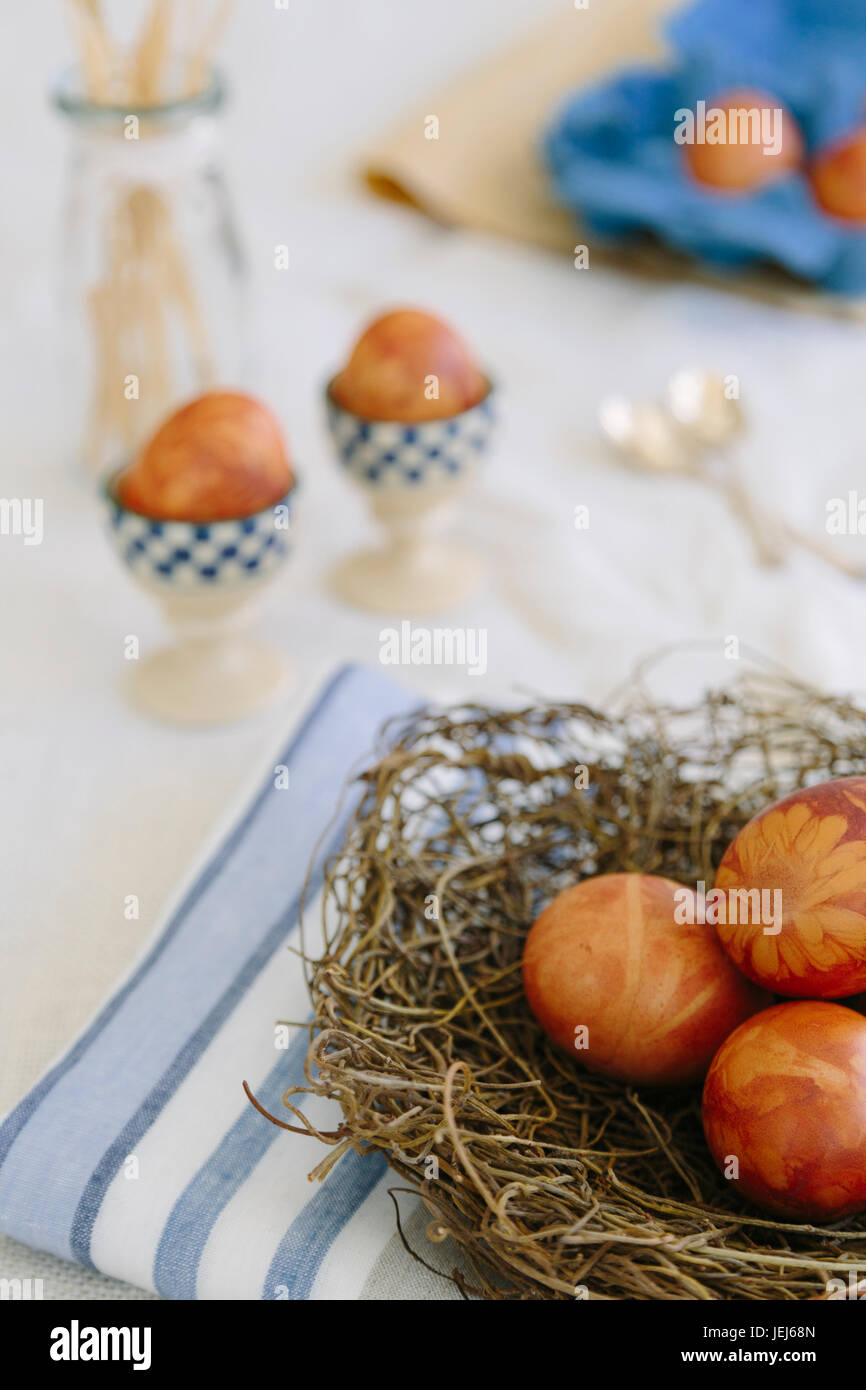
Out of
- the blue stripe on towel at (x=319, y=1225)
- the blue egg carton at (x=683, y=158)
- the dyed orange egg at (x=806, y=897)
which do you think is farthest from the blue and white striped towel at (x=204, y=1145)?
the blue egg carton at (x=683, y=158)

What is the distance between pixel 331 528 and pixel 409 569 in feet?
0.26

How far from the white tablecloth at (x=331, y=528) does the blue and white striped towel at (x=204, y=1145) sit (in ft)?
0.12

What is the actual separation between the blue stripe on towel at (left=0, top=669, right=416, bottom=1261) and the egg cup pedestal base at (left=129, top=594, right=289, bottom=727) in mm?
102

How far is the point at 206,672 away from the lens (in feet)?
2.29

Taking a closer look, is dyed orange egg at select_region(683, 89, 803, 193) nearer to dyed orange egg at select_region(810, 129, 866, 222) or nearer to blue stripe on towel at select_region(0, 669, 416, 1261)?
dyed orange egg at select_region(810, 129, 866, 222)

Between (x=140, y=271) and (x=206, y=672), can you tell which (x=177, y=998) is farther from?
(x=140, y=271)

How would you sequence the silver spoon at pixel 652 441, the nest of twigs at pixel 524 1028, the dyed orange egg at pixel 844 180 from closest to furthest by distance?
the nest of twigs at pixel 524 1028 → the silver spoon at pixel 652 441 → the dyed orange egg at pixel 844 180

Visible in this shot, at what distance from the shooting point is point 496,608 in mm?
776

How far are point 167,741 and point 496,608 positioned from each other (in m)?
0.21

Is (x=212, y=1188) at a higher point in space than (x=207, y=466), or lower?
lower

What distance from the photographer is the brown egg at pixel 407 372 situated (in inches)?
28.1

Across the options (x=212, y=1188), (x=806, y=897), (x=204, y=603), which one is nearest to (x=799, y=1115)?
(x=806, y=897)

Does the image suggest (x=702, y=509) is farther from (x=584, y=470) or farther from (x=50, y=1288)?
(x=50, y=1288)

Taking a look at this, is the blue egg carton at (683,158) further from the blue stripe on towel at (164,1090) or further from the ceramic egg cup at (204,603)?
the blue stripe on towel at (164,1090)
